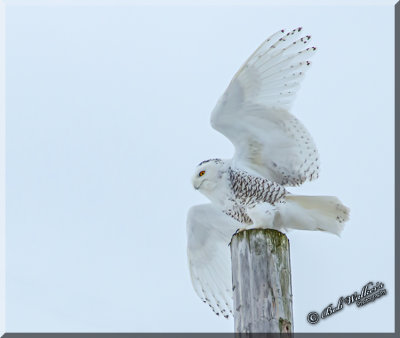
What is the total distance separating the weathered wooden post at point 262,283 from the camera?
10.5 feet

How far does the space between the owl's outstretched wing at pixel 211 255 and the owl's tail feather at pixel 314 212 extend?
2.45ft

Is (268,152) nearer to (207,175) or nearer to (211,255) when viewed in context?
(207,175)

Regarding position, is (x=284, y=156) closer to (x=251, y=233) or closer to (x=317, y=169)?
(x=317, y=169)

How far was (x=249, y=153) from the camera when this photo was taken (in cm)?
512

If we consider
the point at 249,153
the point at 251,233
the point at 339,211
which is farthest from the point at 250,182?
the point at 251,233

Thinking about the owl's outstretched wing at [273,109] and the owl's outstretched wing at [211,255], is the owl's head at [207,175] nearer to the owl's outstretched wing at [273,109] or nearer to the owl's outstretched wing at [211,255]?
the owl's outstretched wing at [273,109]

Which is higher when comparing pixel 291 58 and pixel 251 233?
pixel 291 58

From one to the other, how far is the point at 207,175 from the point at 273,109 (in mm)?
663

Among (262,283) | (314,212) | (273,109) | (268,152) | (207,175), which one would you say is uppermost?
(273,109)

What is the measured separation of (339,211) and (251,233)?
4.63ft

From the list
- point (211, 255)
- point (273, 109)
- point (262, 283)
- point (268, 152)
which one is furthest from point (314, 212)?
point (262, 283)

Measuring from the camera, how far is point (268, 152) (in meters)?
5.08

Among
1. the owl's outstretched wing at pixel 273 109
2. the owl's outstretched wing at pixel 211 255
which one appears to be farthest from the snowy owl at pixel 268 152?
the owl's outstretched wing at pixel 211 255

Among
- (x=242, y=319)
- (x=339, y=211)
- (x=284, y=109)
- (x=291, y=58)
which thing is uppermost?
(x=291, y=58)
